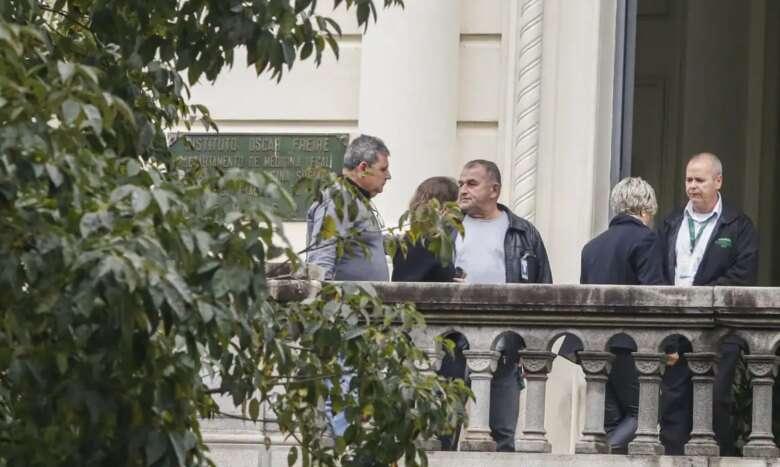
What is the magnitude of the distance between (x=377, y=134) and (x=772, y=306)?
3504 mm

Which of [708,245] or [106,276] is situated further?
[708,245]

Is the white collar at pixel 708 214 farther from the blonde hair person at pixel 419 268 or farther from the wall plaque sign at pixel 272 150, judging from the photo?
the wall plaque sign at pixel 272 150

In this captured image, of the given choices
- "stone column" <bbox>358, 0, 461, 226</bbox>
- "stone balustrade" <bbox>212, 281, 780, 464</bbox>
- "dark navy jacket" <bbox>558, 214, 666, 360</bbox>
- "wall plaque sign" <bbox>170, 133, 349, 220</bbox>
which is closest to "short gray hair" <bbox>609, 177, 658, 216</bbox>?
"dark navy jacket" <bbox>558, 214, 666, 360</bbox>

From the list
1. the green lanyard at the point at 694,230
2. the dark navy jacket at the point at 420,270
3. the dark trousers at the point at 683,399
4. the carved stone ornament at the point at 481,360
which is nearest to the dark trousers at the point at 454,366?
the carved stone ornament at the point at 481,360

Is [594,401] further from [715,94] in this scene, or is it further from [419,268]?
[715,94]

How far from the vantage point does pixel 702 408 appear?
1070cm

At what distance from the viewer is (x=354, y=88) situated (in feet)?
45.1

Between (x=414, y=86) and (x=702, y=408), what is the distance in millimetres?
3514

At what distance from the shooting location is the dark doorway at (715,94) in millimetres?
19109

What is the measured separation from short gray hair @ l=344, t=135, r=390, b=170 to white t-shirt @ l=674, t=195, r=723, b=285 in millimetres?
1560

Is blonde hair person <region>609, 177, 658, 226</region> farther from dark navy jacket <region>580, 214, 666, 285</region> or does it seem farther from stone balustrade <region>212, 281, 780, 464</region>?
stone balustrade <region>212, 281, 780, 464</region>

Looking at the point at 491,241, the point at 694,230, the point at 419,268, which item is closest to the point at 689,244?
the point at 694,230

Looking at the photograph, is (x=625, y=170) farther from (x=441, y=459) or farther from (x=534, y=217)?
(x=441, y=459)

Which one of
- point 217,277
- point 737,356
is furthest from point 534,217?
point 217,277
